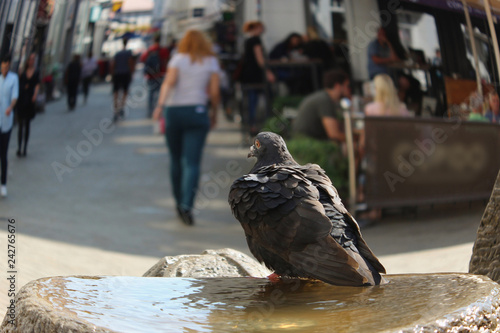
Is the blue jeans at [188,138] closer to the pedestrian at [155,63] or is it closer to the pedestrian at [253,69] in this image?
the pedestrian at [253,69]

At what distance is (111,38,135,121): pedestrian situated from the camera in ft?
30.7

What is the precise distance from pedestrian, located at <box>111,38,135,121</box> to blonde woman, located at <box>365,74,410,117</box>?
138 inches

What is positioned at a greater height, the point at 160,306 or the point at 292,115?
the point at 292,115

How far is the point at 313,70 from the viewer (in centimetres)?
1002

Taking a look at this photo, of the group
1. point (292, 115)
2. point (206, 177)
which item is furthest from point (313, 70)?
point (206, 177)

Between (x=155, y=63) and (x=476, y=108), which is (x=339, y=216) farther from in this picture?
(x=155, y=63)

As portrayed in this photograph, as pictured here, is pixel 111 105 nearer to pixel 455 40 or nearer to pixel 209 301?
pixel 455 40

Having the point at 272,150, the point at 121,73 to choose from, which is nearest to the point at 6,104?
the point at 272,150

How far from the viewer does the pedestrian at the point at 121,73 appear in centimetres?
937

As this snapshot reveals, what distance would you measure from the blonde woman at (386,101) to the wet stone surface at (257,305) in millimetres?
3529

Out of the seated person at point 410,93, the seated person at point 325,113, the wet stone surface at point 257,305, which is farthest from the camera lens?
the seated person at point 325,113

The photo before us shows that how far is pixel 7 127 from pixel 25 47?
0.61 m

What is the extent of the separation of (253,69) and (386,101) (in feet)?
14.6

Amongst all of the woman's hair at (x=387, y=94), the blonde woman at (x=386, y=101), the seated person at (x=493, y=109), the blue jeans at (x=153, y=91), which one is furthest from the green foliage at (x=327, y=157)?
the blue jeans at (x=153, y=91)
